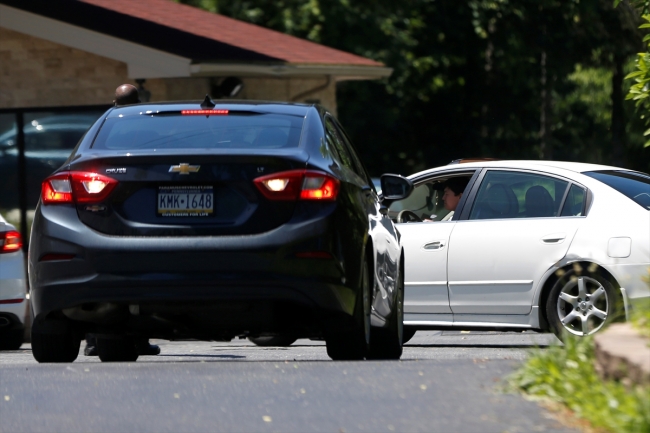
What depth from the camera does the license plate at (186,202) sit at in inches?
285

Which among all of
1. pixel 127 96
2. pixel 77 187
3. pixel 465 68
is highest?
pixel 127 96

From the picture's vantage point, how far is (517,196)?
10.6 m

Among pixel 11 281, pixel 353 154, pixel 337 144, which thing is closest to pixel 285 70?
pixel 11 281

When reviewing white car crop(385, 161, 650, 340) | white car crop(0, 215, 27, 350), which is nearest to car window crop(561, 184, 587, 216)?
white car crop(385, 161, 650, 340)

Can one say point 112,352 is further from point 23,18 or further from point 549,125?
point 549,125

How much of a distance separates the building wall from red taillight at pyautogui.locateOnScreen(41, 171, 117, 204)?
35.0ft

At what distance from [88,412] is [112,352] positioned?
3.29 metres

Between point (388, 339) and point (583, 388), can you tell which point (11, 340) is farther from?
point (583, 388)

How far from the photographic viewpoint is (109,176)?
730 centimetres

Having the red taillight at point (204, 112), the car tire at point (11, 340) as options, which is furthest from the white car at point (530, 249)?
the car tire at point (11, 340)

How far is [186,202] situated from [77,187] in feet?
1.98

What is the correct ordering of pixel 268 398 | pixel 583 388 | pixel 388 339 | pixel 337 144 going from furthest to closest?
1. pixel 388 339
2. pixel 337 144
3. pixel 268 398
4. pixel 583 388

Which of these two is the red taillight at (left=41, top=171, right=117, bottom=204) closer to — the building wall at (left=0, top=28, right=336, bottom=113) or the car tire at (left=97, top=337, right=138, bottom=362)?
the car tire at (left=97, top=337, right=138, bottom=362)

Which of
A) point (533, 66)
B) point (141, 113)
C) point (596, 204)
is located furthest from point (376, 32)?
point (141, 113)
